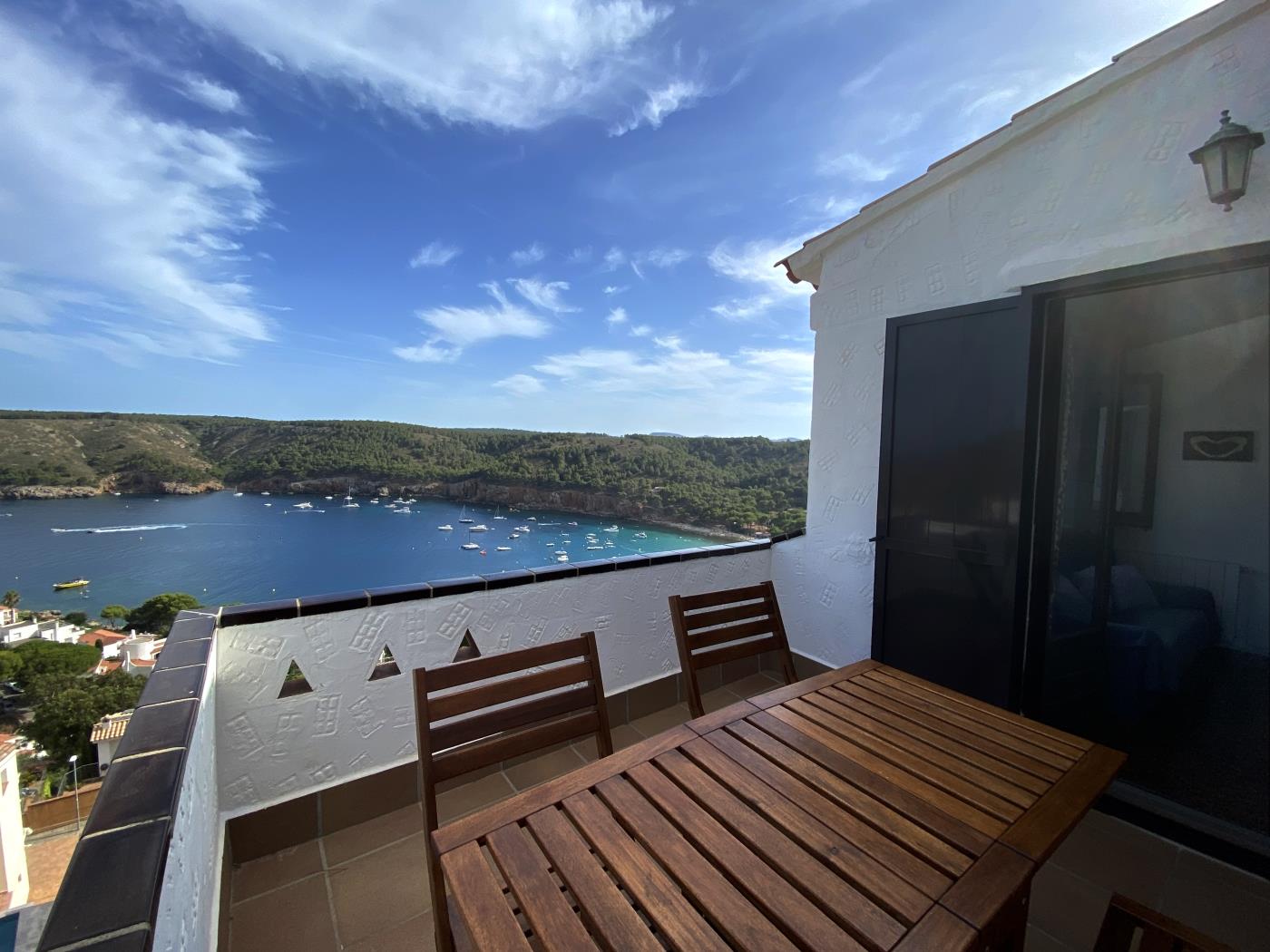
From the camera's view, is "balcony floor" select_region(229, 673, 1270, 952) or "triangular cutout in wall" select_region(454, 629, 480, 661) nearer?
"balcony floor" select_region(229, 673, 1270, 952)

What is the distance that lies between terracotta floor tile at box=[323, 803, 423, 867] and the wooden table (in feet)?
3.09

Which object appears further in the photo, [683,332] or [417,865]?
[683,332]

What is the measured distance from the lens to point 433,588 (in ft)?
6.80

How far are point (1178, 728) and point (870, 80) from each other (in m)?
4.01

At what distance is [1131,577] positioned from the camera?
2.77m

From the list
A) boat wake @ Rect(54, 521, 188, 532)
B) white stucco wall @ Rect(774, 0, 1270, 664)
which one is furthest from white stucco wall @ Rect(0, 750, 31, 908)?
boat wake @ Rect(54, 521, 188, 532)

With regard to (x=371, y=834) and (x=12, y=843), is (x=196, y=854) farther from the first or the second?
(x=12, y=843)

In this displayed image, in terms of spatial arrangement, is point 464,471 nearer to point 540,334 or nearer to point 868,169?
point 868,169

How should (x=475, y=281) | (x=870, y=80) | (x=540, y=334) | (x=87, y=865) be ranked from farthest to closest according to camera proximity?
(x=540, y=334) < (x=475, y=281) < (x=870, y=80) < (x=87, y=865)

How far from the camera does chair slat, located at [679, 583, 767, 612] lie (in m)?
1.96

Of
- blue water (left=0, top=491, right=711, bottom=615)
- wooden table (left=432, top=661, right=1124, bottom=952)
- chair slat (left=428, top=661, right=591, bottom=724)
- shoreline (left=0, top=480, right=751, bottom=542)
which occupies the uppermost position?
chair slat (left=428, top=661, right=591, bottom=724)

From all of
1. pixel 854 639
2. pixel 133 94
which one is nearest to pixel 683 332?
pixel 133 94

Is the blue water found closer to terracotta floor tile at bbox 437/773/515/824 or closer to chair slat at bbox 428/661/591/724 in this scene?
terracotta floor tile at bbox 437/773/515/824

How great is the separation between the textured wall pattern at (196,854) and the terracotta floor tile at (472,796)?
0.72m
